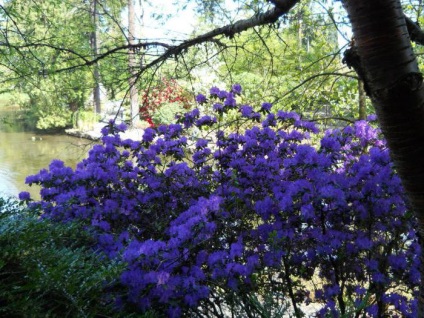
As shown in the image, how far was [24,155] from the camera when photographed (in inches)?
631

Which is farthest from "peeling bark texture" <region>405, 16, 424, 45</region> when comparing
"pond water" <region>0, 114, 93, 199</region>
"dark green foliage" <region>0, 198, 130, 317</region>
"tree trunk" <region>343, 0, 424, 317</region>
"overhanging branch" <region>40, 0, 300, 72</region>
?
"pond water" <region>0, 114, 93, 199</region>

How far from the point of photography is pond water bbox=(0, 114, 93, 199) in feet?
38.9

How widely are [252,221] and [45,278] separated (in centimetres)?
143

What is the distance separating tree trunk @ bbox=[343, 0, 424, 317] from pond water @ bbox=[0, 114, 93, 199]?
29.5 feet

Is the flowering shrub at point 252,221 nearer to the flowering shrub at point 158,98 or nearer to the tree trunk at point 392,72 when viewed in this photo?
the flowering shrub at point 158,98

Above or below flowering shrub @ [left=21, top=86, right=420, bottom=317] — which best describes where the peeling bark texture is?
above

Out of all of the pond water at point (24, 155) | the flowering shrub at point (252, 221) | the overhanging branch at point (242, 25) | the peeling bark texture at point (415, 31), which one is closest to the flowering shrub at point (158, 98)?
the flowering shrub at point (252, 221)

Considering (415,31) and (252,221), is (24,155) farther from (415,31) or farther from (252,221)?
(415,31)

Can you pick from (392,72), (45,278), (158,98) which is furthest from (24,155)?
(392,72)

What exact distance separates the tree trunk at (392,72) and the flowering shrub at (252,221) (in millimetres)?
941

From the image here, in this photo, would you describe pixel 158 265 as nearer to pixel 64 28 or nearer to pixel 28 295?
pixel 28 295

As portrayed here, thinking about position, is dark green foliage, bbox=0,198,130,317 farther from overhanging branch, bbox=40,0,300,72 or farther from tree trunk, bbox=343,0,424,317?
tree trunk, bbox=343,0,424,317

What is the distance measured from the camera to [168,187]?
2.95 m

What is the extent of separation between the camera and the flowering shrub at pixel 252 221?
1804 mm
